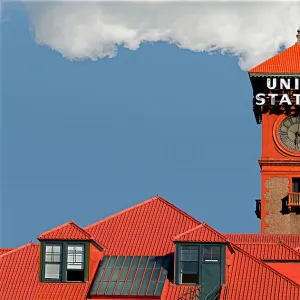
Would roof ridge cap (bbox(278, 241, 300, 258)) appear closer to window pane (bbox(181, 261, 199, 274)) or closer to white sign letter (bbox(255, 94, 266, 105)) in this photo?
window pane (bbox(181, 261, 199, 274))

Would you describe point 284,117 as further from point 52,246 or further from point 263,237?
point 52,246

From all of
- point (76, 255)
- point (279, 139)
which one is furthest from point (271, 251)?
point (279, 139)

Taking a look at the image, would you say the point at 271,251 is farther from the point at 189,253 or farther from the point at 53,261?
the point at 53,261

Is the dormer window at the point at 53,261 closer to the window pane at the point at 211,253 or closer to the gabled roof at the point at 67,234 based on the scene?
the gabled roof at the point at 67,234

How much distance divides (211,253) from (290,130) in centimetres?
4300

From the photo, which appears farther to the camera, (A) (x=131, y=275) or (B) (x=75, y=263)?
(B) (x=75, y=263)

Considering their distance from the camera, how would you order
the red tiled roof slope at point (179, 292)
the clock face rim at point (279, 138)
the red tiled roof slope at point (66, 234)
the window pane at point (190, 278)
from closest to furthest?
the red tiled roof slope at point (179, 292)
the window pane at point (190, 278)
the red tiled roof slope at point (66, 234)
the clock face rim at point (279, 138)

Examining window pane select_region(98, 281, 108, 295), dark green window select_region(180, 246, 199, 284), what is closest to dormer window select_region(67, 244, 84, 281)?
window pane select_region(98, 281, 108, 295)

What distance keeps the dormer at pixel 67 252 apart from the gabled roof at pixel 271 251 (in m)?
9.04

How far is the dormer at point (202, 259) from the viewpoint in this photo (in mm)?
73188

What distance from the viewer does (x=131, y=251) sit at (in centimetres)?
7650

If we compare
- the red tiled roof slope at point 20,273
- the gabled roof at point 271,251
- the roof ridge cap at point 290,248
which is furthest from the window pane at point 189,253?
the red tiled roof slope at point 20,273

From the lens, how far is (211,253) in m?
73.3

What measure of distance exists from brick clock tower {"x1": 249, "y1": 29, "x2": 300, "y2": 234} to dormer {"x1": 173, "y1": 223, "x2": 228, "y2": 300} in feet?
129
